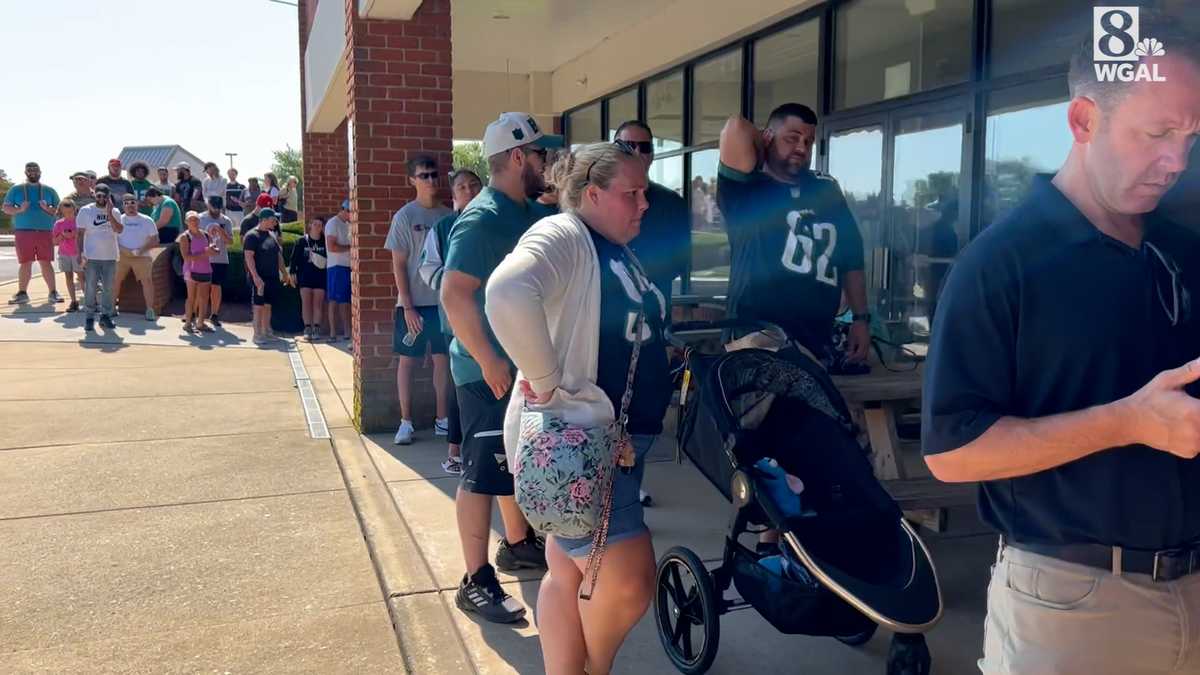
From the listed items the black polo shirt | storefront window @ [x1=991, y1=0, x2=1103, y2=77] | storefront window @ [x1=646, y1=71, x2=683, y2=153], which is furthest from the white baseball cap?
storefront window @ [x1=646, y1=71, x2=683, y2=153]

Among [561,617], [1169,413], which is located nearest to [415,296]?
[561,617]

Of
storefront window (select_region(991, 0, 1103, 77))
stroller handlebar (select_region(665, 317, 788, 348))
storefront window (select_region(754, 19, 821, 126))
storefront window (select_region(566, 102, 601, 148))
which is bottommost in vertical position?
Result: stroller handlebar (select_region(665, 317, 788, 348))

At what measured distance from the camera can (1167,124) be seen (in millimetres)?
1714

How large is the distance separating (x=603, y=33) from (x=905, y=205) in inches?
215

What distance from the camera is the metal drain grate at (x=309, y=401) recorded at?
7.58m

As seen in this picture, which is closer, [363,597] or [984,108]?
[363,597]

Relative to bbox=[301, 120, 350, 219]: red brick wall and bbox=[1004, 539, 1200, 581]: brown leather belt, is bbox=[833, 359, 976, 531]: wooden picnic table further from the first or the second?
bbox=[301, 120, 350, 219]: red brick wall

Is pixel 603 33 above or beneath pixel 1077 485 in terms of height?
above

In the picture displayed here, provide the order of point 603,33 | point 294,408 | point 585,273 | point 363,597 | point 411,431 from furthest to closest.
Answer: point 603,33, point 294,408, point 411,431, point 363,597, point 585,273

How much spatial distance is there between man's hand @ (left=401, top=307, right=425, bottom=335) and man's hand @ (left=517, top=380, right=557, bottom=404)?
3854 mm

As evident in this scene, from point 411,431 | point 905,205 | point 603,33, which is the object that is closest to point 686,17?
point 603,33

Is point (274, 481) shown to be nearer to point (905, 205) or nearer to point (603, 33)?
point (905, 205)

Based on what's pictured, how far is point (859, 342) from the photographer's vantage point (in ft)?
15.6

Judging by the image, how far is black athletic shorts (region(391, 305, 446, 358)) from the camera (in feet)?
22.5
